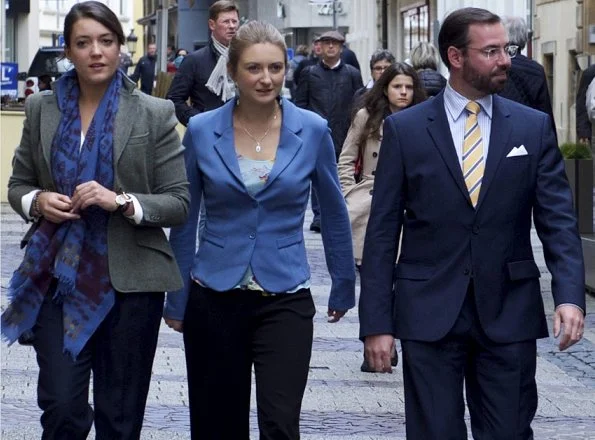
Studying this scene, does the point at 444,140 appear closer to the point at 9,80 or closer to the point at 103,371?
the point at 103,371

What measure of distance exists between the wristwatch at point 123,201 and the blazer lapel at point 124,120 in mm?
135

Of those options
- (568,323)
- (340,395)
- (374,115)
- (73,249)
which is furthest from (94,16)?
(374,115)

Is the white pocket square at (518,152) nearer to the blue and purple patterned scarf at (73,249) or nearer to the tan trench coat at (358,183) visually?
the blue and purple patterned scarf at (73,249)

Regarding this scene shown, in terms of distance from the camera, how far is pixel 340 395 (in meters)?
8.55

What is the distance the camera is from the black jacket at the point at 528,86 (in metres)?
10.5

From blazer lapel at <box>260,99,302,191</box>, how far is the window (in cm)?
3317

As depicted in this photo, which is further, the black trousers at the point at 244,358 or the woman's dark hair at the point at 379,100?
the woman's dark hair at the point at 379,100

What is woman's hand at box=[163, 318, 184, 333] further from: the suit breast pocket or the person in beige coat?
the person in beige coat

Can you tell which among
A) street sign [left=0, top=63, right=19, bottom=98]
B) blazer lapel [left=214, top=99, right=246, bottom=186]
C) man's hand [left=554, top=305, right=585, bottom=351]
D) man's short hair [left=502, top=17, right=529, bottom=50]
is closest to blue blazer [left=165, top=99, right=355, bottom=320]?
blazer lapel [left=214, top=99, right=246, bottom=186]

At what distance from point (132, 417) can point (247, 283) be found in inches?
22.8

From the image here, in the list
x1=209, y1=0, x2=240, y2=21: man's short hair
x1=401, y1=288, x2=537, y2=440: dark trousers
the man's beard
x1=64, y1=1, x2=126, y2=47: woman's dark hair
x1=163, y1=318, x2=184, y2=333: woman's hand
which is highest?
x1=209, y1=0, x2=240, y2=21: man's short hair

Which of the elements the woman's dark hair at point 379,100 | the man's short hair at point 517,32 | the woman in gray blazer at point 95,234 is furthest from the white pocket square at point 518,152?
the man's short hair at point 517,32

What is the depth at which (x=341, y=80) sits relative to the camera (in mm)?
16578

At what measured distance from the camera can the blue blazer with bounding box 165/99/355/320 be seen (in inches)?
224
